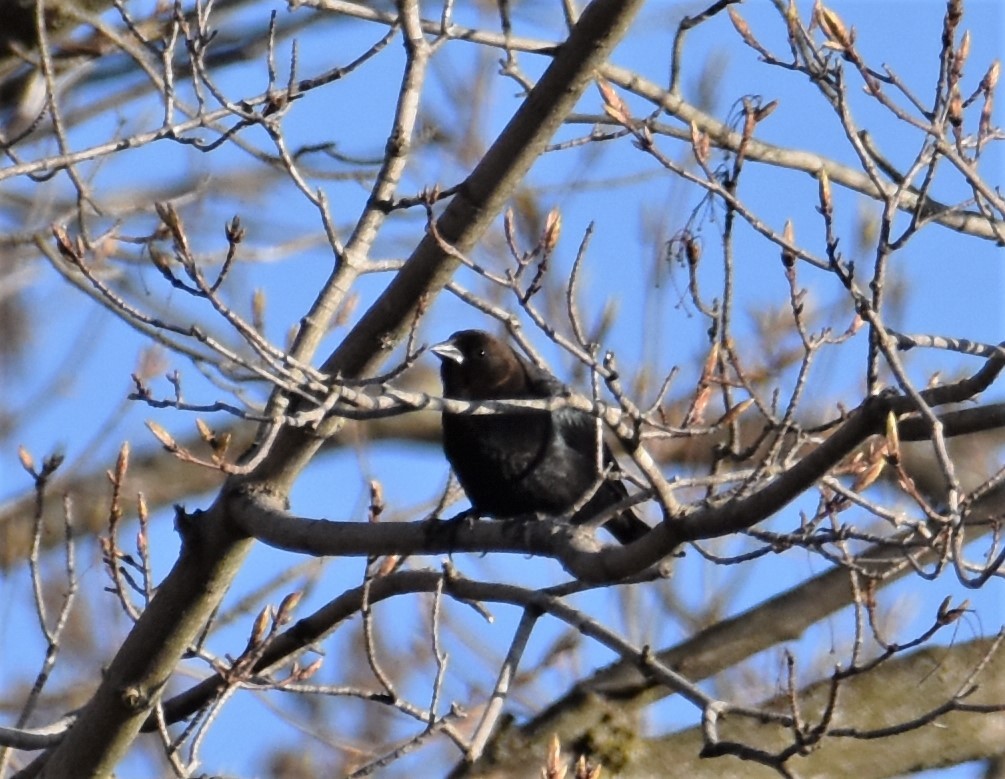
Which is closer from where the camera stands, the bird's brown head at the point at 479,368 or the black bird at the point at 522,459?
the black bird at the point at 522,459

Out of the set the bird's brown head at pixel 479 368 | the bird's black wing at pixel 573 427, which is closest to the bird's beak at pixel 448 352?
the bird's brown head at pixel 479 368

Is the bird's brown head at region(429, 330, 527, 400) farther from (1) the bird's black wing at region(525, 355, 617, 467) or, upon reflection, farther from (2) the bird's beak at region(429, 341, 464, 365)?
(1) the bird's black wing at region(525, 355, 617, 467)

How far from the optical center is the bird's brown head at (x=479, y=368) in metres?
5.26

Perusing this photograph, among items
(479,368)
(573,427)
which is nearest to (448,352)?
(479,368)

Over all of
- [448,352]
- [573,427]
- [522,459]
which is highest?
[448,352]

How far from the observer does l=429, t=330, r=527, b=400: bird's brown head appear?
207 inches

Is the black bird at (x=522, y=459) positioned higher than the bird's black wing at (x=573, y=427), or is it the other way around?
the bird's black wing at (x=573, y=427)

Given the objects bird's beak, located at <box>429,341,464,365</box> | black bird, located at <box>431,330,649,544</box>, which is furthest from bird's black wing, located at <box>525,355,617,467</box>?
bird's beak, located at <box>429,341,464,365</box>

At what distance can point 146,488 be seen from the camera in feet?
25.4

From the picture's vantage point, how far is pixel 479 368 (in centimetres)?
537

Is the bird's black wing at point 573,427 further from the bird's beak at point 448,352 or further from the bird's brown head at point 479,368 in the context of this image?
the bird's beak at point 448,352

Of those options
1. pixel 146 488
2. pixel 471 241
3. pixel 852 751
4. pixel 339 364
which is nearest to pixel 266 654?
pixel 339 364

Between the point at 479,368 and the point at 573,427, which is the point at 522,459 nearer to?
the point at 573,427

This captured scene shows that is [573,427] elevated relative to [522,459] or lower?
elevated
